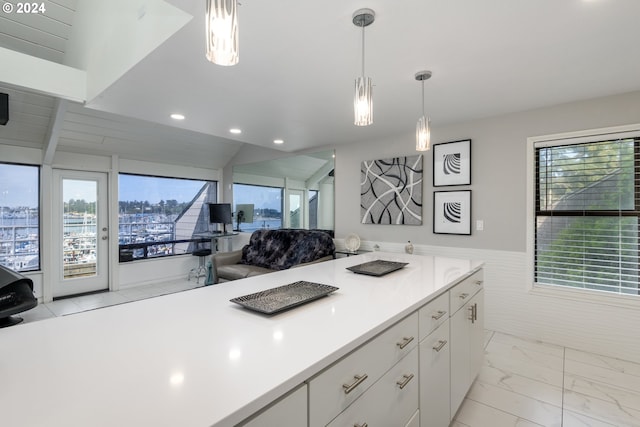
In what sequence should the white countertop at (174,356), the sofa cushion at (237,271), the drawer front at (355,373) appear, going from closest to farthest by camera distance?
the white countertop at (174,356), the drawer front at (355,373), the sofa cushion at (237,271)

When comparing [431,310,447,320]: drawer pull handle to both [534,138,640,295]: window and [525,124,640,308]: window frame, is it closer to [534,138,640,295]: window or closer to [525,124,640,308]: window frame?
[525,124,640,308]: window frame

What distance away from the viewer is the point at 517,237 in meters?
3.20

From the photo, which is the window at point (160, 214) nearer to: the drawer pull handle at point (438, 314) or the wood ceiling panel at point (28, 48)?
the wood ceiling panel at point (28, 48)

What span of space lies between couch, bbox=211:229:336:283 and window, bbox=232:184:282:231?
0.66 m

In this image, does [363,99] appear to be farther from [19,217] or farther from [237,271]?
[19,217]

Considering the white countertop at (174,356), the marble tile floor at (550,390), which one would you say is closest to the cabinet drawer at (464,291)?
the white countertop at (174,356)

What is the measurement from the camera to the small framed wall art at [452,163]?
11.4 feet

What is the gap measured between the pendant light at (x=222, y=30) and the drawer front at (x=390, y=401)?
1246 mm

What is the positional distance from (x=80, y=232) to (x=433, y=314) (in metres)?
5.32

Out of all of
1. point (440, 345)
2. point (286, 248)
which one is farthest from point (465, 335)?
point (286, 248)

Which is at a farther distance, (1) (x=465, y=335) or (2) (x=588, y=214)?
(2) (x=588, y=214)

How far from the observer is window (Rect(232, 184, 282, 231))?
5514 mm

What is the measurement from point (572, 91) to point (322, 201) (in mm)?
3137

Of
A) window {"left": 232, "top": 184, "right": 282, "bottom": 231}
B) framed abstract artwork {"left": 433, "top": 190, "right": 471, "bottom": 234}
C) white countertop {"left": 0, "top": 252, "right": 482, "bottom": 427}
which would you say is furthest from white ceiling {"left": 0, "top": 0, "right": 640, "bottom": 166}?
window {"left": 232, "top": 184, "right": 282, "bottom": 231}
